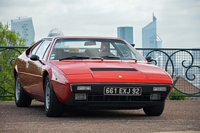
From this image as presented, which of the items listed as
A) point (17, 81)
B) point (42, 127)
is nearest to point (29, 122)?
point (42, 127)

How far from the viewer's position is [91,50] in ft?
34.9

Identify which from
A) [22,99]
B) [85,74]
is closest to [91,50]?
[85,74]

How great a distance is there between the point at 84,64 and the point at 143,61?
52.6 inches

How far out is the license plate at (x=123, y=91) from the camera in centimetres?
→ 927

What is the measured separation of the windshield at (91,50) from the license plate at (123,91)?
1240mm

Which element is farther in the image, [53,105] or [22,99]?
[22,99]

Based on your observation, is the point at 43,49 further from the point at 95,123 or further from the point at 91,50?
the point at 95,123

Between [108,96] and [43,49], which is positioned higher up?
[43,49]

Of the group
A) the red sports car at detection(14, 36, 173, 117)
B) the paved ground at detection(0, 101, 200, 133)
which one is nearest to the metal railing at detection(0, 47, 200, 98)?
the red sports car at detection(14, 36, 173, 117)

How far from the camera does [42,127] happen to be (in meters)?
8.10

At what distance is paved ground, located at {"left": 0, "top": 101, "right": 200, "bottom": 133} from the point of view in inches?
308

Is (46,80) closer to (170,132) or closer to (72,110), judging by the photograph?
(72,110)

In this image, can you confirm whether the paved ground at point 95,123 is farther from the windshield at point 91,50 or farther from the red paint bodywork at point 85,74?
the windshield at point 91,50

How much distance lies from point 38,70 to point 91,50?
0.97m
